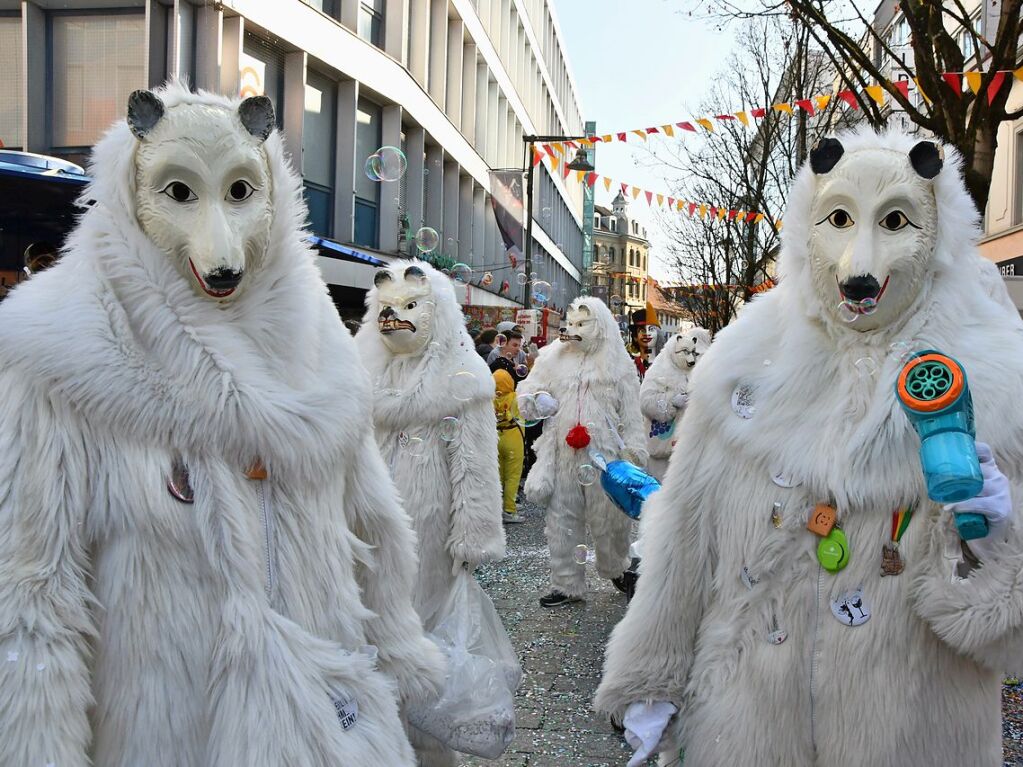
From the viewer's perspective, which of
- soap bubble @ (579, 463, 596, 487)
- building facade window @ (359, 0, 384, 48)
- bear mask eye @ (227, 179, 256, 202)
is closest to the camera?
bear mask eye @ (227, 179, 256, 202)

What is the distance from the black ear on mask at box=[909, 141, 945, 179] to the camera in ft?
7.88

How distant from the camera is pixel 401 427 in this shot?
15.3ft

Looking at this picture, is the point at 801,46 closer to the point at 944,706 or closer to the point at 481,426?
the point at 481,426

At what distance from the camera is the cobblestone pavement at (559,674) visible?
432 centimetres

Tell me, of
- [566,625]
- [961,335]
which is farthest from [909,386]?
[566,625]

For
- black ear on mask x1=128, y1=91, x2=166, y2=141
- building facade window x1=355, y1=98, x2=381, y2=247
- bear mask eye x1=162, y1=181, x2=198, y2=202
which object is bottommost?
bear mask eye x1=162, y1=181, x2=198, y2=202

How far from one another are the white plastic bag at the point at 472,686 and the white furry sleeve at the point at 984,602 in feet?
5.54

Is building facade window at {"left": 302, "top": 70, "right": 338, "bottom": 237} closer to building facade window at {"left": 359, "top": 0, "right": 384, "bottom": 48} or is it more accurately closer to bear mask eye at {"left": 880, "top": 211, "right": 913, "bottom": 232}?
building facade window at {"left": 359, "top": 0, "right": 384, "bottom": 48}

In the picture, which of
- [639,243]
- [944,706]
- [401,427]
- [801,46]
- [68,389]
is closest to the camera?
[68,389]

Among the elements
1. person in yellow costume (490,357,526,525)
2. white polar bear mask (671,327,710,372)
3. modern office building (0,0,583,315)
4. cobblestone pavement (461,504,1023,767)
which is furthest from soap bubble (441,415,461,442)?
person in yellow costume (490,357,526,525)

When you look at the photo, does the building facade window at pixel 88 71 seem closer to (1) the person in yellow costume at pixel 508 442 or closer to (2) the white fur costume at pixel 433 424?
(1) the person in yellow costume at pixel 508 442

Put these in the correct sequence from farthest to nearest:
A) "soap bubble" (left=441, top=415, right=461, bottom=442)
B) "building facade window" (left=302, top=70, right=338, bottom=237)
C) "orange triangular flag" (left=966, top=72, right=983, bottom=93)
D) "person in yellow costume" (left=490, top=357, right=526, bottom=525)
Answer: "building facade window" (left=302, top=70, right=338, bottom=237), "person in yellow costume" (left=490, top=357, right=526, bottom=525), "orange triangular flag" (left=966, top=72, right=983, bottom=93), "soap bubble" (left=441, top=415, right=461, bottom=442)

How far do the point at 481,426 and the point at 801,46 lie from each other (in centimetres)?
1122

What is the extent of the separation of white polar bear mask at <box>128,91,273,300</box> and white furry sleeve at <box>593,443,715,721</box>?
1349 mm
